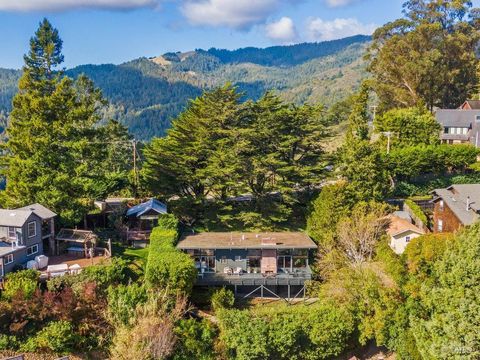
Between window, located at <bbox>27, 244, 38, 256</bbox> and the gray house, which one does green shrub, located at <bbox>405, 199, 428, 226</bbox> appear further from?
window, located at <bbox>27, 244, 38, 256</bbox>

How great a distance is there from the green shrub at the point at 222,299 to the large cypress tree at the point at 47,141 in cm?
1460

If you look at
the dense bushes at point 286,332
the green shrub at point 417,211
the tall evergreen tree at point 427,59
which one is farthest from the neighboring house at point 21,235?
the tall evergreen tree at point 427,59

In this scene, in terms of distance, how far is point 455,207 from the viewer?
37.1 metres

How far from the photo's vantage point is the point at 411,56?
65.1 metres

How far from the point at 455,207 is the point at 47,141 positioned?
34.7 meters

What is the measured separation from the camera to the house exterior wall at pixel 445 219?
36.5 meters

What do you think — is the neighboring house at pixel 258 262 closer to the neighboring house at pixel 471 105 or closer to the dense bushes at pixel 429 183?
the dense bushes at pixel 429 183

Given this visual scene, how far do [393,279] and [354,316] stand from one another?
370 cm

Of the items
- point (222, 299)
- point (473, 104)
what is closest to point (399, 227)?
point (222, 299)

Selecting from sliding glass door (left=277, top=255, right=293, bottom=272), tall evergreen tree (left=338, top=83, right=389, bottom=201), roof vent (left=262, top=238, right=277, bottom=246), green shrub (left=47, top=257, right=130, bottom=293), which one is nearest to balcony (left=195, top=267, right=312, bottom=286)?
sliding glass door (left=277, top=255, right=293, bottom=272)

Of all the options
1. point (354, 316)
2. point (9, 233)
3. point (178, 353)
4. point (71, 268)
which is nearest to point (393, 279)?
point (354, 316)

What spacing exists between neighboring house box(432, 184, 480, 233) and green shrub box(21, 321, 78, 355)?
30.0 m

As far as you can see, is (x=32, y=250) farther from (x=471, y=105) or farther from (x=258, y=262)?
(x=471, y=105)

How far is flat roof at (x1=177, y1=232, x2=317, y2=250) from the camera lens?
3456 centimetres
